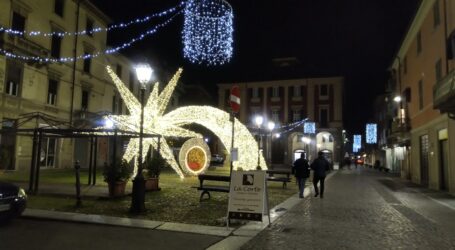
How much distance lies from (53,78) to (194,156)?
41.3 ft

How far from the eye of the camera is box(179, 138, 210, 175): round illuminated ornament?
2405 centimetres

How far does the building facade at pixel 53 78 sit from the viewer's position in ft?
79.9

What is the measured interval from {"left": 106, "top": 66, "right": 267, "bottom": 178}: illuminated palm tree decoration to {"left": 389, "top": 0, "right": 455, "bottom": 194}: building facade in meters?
9.34

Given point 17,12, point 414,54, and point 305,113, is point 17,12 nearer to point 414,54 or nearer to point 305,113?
point 414,54

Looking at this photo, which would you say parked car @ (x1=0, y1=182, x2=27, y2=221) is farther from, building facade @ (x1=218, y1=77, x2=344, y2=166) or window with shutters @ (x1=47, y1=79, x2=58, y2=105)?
building facade @ (x1=218, y1=77, x2=344, y2=166)

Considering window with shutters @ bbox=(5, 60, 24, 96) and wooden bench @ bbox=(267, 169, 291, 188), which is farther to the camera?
window with shutters @ bbox=(5, 60, 24, 96)

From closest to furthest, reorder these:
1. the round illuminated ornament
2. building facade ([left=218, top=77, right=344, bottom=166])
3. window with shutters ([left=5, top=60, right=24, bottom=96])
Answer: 1. the round illuminated ornament
2. window with shutters ([left=5, top=60, right=24, bottom=96])
3. building facade ([left=218, top=77, right=344, bottom=166])

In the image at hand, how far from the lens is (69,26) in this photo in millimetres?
30828

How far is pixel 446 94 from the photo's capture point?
14547mm

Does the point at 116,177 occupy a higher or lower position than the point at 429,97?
lower

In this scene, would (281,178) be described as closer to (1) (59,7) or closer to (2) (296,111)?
(1) (59,7)

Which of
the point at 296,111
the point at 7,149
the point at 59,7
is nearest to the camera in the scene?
the point at 7,149

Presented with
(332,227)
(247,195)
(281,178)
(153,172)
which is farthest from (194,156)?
(332,227)

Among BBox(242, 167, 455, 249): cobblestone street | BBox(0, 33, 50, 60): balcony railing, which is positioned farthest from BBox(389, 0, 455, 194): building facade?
BBox(0, 33, 50, 60): balcony railing
